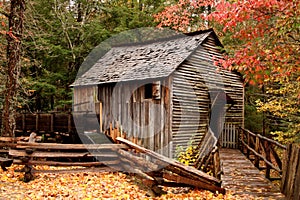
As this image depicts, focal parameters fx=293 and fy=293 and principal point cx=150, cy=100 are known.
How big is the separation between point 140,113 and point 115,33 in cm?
1197

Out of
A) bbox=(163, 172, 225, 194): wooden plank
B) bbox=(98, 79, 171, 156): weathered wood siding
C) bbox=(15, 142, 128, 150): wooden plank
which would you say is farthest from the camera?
bbox=(98, 79, 171, 156): weathered wood siding

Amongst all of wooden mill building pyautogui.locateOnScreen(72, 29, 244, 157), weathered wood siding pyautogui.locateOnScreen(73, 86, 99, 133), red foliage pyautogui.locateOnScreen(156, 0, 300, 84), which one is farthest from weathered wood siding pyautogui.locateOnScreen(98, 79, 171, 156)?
red foliage pyautogui.locateOnScreen(156, 0, 300, 84)

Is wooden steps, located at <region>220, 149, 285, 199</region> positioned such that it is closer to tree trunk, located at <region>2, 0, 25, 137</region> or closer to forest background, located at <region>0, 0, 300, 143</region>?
forest background, located at <region>0, 0, 300, 143</region>

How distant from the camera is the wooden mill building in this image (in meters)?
13.7

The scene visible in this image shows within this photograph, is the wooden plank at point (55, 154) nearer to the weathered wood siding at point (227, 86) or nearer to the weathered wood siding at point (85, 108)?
the weathered wood siding at point (85, 108)

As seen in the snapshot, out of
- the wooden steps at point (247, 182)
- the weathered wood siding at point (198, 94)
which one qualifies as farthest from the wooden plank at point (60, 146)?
the weathered wood siding at point (198, 94)

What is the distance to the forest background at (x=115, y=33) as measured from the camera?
8266 millimetres

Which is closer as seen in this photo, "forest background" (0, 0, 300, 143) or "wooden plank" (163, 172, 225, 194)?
"wooden plank" (163, 172, 225, 194)

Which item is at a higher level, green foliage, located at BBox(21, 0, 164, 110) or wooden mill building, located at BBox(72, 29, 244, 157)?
green foliage, located at BBox(21, 0, 164, 110)

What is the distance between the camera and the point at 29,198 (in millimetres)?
6453

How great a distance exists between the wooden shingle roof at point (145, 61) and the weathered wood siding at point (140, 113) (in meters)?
0.55

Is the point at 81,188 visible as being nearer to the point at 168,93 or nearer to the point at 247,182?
the point at 247,182

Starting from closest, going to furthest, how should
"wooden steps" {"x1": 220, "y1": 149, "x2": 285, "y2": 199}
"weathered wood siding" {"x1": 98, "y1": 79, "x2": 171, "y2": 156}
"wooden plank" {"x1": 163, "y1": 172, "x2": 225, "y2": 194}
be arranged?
"wooden steps" {"x1": 220, "y1": 149, "x2": 285, "y2": 199}
"wooden plank" {"x1": 163, "y1": 172, "x2": 225, "y2": 194}
"weathered wood siding" {"x1": 98, "y1": 79, "x2": 171, "y2": 156}

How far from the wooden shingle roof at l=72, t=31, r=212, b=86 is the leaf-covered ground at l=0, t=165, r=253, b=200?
5724mm
